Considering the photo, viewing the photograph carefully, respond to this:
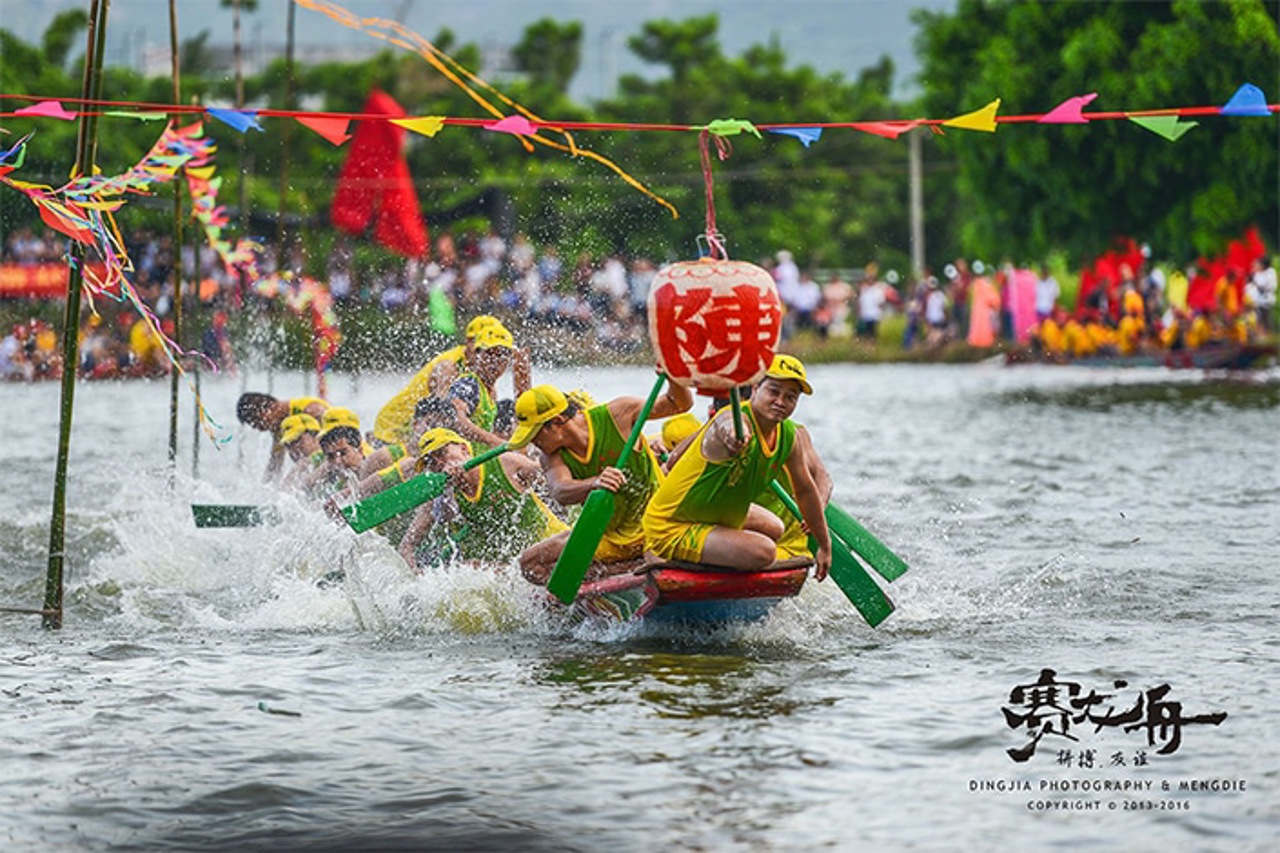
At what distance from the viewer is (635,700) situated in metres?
8.61

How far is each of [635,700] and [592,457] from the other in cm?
154

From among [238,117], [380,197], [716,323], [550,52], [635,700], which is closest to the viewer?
[716,323]

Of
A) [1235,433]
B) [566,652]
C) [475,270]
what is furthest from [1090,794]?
[475,270]

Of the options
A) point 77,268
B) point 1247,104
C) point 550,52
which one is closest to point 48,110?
point 77,268

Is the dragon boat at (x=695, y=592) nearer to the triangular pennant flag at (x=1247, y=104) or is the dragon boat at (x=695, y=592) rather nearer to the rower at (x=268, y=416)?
the triangular pennant flag at (x=1247, y=104)

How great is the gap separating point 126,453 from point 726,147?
12.8m

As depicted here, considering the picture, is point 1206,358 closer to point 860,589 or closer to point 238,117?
point 860,589

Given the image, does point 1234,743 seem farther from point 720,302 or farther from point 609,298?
point 609,298

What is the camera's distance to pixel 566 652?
9711 mm

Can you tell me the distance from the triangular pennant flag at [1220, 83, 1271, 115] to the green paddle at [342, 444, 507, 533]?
12.5 ft

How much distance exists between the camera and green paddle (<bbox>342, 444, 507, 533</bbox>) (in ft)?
33.7

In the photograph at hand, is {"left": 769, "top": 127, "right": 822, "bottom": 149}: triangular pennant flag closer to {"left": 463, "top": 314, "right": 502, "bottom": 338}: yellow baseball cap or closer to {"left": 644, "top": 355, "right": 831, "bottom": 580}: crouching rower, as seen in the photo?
{"left": 644, "top": 355, "right": 831, "bottom": 580}: crouching rower

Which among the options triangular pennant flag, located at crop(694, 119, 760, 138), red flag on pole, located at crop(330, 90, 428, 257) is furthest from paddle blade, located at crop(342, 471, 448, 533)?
red flag on pole, located at crop(330, 90, 428, 257)

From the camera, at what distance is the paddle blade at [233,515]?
1251 centimetres
